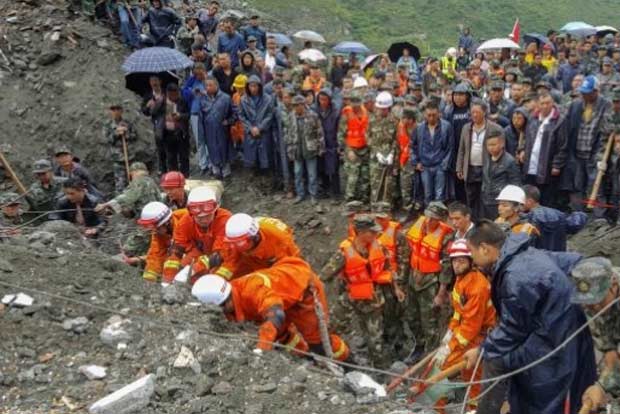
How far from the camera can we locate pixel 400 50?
17.5m

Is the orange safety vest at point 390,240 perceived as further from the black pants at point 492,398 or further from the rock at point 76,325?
the rock at point 76,325

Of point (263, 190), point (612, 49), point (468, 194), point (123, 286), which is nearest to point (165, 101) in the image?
point (263, 190)

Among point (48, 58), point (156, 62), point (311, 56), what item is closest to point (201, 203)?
point (156, 62)

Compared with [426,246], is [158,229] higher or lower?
higher

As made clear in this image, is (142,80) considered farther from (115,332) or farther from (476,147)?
(115,332)

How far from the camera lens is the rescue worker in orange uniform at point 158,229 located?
7.87 meters

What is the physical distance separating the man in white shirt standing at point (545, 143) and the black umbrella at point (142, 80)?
264 inches

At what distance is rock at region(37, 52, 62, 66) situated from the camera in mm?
15453

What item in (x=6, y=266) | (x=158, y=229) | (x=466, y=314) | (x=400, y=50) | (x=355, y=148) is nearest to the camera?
(x=6, y=266)

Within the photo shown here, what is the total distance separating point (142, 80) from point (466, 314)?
901 centimetres

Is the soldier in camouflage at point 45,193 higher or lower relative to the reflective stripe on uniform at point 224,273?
lower

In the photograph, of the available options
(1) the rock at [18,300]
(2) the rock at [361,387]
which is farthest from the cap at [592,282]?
(1) the rock at [18,300]

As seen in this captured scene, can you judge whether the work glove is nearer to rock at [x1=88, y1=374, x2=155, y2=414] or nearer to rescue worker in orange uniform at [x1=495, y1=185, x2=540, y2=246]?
rescue worker in orange uniform at [x1=495, y1=185, x2=540, y2=246]

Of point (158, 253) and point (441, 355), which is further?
point (158, 253)
